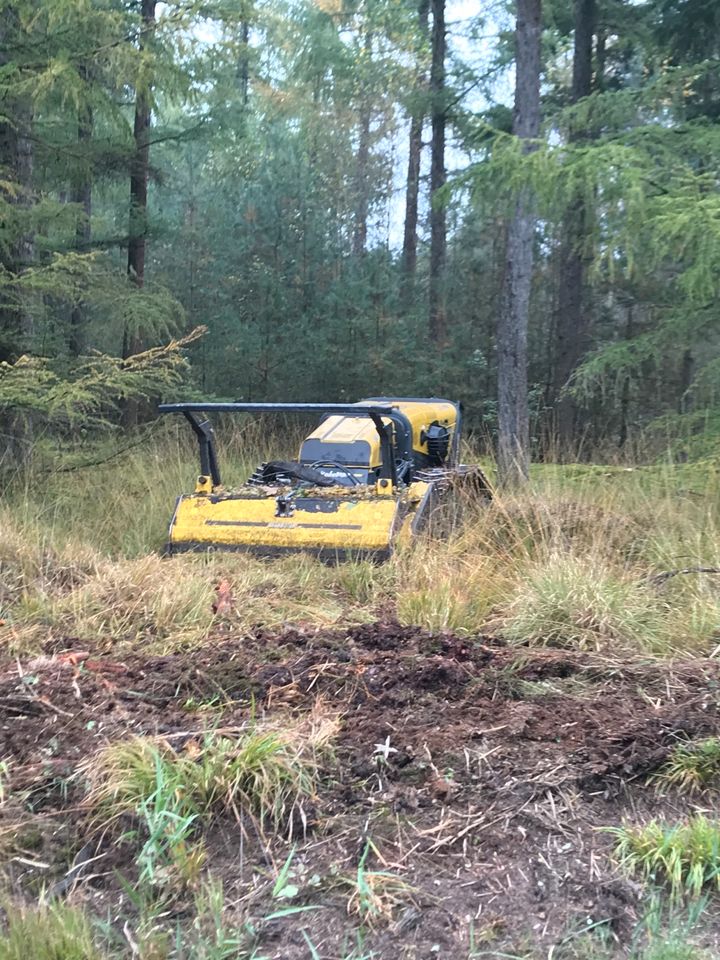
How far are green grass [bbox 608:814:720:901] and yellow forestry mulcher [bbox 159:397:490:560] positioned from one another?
320cm

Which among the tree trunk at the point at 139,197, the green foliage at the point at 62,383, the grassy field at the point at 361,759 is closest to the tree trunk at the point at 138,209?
the tree trunk at the point at 139,197

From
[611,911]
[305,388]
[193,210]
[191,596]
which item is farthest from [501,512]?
[193,210]

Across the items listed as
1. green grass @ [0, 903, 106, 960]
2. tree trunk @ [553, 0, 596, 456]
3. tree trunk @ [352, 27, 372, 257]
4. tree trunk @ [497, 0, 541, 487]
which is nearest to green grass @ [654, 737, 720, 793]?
green grass @ [0, 903, 106, 960]

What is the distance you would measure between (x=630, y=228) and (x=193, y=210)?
13.0m

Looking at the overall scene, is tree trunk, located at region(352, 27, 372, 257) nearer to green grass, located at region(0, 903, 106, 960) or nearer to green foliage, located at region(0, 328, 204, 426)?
green foliage, located at region(0, 328, 204, 426)

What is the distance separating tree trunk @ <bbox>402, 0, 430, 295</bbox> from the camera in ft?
53.2

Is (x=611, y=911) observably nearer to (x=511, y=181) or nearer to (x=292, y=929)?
(x=292, y=929)

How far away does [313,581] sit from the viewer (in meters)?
5.28

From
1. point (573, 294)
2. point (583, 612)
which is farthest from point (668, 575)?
point (573, 294)

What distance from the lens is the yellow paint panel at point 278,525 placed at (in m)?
5.66

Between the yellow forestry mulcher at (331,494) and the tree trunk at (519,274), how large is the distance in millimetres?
1986

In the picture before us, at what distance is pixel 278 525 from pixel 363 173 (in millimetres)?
16430

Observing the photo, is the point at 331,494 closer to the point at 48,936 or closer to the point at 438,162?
the point at 48,936

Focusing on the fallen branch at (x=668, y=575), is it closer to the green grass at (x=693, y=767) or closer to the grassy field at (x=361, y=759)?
the grassy field at (x=361, y=759)
